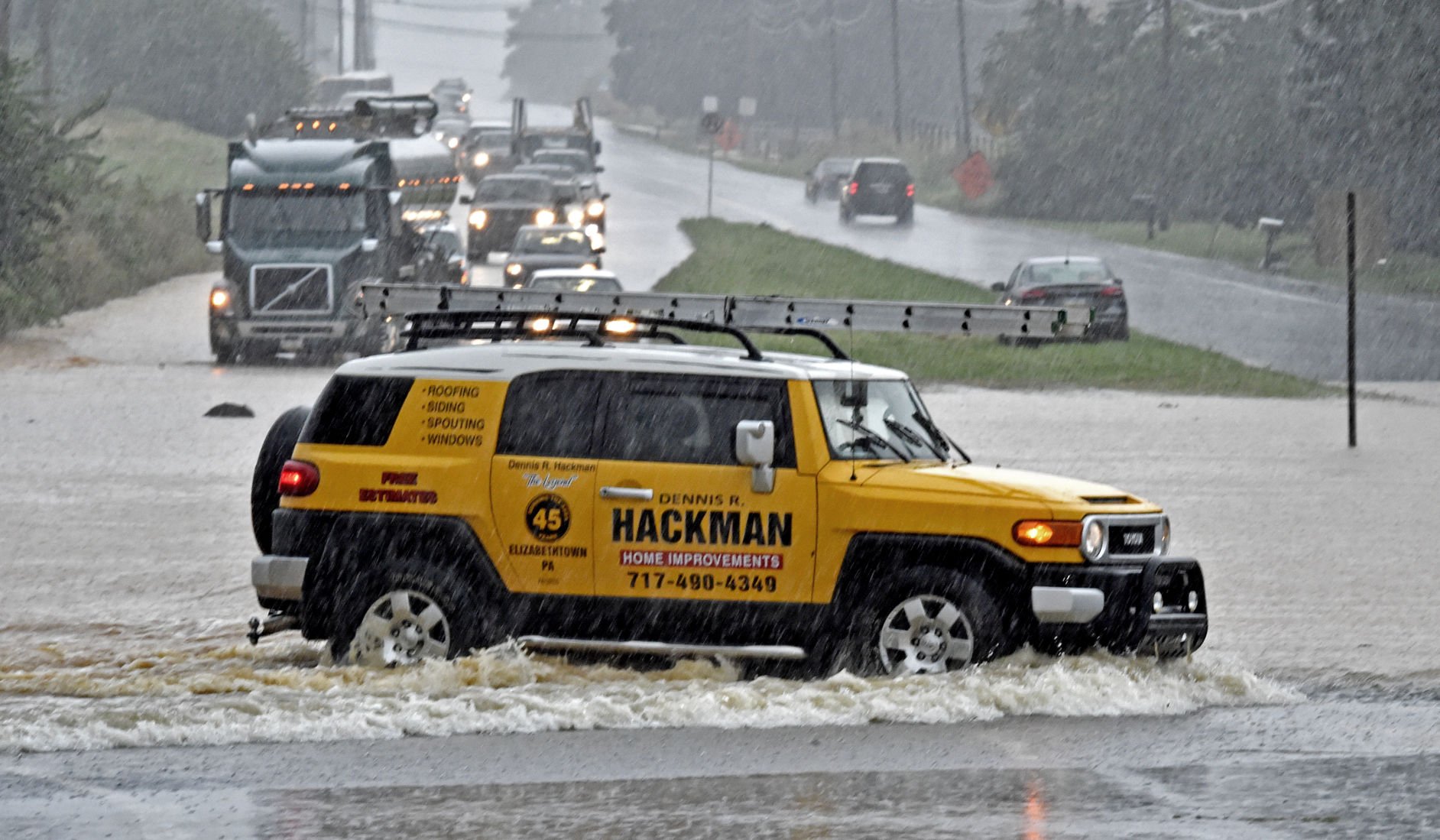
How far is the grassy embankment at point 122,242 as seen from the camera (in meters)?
43.1

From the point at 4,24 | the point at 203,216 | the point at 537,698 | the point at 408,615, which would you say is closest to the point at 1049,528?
the point at 537,698

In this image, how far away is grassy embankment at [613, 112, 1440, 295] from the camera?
2141 inches

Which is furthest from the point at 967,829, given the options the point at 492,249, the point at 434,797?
the point at 492,249

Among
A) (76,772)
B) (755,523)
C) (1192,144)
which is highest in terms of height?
(1192,144)

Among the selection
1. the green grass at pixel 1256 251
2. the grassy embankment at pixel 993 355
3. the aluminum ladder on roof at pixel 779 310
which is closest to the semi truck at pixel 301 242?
the grassy embankment at pixel 993 355

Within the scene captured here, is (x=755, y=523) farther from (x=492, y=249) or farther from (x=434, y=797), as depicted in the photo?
(x=492, y=249)

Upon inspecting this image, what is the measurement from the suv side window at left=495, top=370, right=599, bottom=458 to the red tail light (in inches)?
34.9

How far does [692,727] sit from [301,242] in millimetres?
25155

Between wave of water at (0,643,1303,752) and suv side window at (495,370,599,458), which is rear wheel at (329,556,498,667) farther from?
suv side window at (495,370,599,458)

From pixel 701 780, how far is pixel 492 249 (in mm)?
43585

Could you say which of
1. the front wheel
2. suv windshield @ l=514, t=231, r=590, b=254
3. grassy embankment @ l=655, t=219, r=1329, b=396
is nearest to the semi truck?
grassy embankment @ l=655, t=219, r=1329, b=396

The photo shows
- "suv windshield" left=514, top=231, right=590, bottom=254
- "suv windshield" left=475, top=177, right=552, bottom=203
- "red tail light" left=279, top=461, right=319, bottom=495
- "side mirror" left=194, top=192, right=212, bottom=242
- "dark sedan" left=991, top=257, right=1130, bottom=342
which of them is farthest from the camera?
"suv windshield" left=475, top=177, right=552, bottom=203

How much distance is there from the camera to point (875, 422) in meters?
10.8

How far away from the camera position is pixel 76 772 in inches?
350
